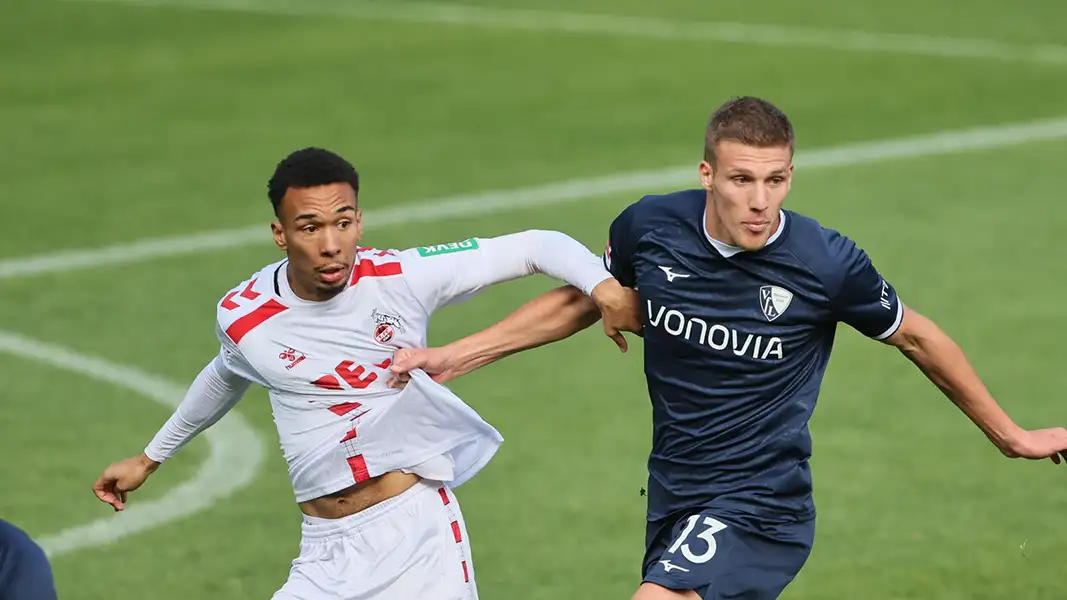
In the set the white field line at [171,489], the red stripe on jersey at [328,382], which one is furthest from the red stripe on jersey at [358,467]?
the white field line at [171,489]

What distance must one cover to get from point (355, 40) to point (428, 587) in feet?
52.5

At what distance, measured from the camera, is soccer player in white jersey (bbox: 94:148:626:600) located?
263 inches

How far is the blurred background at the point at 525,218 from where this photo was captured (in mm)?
9555

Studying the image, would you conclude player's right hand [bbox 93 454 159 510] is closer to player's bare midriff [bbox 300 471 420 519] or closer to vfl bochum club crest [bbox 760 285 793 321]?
player's bare midriff [bbox 300 471 420 519]

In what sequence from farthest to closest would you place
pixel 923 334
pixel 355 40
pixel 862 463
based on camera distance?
pixel 355 40, pixel 862 463, pixel 923 334

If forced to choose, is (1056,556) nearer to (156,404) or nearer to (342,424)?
(342,424)

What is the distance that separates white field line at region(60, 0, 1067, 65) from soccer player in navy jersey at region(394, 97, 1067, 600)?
14.3 metres

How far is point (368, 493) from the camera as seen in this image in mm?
6809

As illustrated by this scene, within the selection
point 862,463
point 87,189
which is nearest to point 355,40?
point 87,189

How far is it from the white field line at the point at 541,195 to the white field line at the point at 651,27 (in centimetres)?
317

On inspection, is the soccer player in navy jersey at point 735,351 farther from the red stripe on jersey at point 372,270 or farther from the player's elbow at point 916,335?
the red stripe on jersey at point 372,270

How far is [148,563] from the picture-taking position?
9.32m

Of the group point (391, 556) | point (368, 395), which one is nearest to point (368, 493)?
point (391, 556)

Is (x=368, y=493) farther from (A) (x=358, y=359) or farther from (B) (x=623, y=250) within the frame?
(B) (x=623, y=250)
